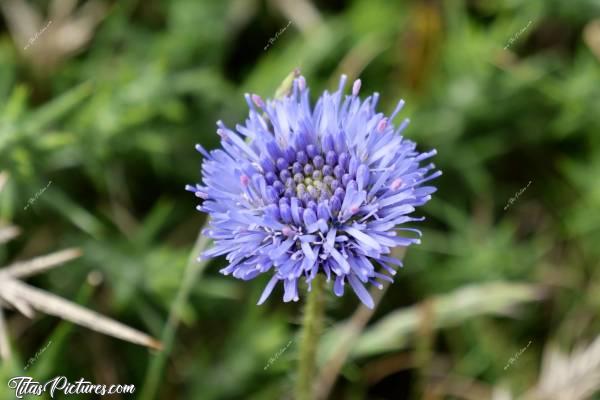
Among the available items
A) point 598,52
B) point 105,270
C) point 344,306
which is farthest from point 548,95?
point 105,270

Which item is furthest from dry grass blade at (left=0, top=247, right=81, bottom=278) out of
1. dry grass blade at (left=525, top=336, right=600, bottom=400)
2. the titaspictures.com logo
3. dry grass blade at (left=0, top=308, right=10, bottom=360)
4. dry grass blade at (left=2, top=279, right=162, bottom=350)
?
dry grass blade at (left=525, top=336, right=600, bottom=400)

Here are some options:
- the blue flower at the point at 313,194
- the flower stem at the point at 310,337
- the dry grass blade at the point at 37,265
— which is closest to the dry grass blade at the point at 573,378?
the flower stem at the point at 310,337

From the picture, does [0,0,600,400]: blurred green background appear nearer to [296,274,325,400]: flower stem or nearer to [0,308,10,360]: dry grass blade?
[0,308,10,360]: dry grass blade

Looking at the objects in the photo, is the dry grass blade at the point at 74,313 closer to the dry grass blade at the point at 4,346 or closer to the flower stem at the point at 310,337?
the dry grass blade at the point at 4,346

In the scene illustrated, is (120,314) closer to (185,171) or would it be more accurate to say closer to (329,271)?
(185,171)

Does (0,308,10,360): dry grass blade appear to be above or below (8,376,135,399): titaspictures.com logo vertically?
above
